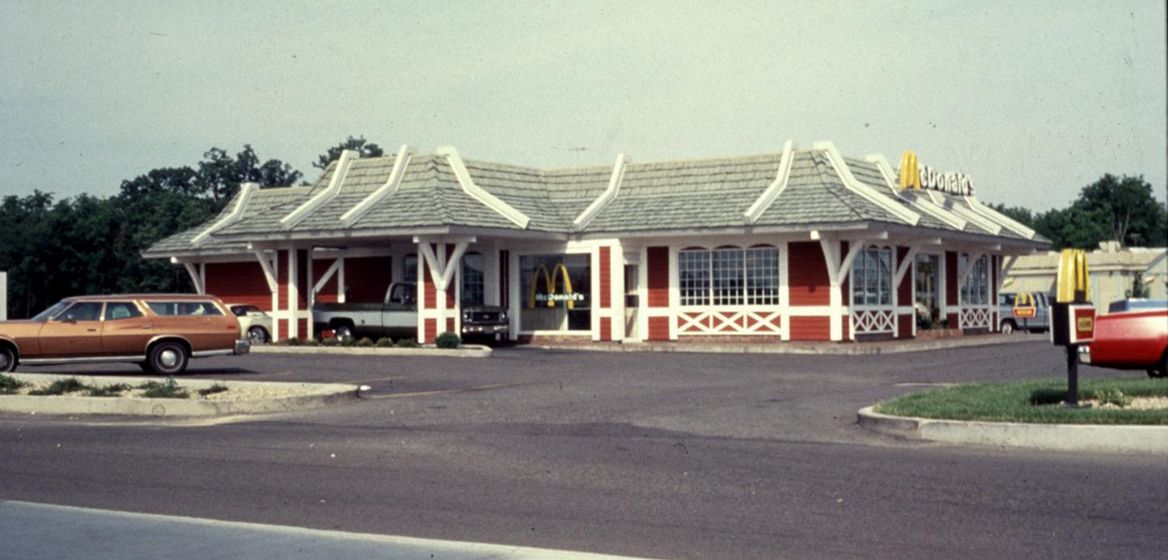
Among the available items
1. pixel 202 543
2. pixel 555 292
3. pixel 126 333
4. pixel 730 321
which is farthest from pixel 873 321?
pixel 202 543

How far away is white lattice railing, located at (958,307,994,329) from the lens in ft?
140

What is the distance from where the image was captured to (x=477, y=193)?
3875 centimetres

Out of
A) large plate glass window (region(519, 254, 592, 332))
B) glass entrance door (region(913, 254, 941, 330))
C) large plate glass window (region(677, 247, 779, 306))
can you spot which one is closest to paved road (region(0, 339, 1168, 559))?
large plate glass window (region(677, 247, 779, 306))

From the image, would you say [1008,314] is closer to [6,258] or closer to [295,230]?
[295,230]

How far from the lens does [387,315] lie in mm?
36594

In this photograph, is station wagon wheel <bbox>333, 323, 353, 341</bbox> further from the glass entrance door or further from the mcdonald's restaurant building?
the glass entrance door

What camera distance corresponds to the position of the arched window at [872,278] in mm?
35656

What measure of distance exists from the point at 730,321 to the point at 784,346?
3.28 meters

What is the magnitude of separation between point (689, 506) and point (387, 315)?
2684 centimetres

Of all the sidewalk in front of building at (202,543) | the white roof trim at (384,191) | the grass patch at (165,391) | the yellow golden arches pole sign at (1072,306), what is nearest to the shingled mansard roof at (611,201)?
the white roof trim at (384,191)

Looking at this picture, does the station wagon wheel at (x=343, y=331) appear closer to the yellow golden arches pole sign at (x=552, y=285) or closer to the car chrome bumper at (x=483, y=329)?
the car chrome bumper at (x=483, y=329)

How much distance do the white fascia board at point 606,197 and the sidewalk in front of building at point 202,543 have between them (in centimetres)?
2894

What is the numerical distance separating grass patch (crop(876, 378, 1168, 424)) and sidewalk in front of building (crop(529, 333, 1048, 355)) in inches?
506

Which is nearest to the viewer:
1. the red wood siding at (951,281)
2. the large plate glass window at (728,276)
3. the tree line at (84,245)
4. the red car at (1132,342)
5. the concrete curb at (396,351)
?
the red car at (1132,342)
